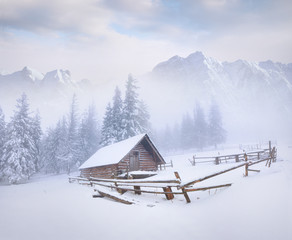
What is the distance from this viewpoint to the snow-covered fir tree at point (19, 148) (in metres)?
28.9

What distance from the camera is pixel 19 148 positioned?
1176 inches

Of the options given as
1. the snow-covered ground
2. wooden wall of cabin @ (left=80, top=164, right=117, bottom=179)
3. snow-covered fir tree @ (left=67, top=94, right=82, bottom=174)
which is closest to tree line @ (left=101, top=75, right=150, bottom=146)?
snow-covered fir tree @ (left=67, top=94, right=82, bottom=174)

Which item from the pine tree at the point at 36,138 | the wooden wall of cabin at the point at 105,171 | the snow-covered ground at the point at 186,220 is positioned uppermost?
the pine tree at the point at 36,138

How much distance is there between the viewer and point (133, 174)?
11.2 m

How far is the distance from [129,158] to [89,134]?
27.0 meters

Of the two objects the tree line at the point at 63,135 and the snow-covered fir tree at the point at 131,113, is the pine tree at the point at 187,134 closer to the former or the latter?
the tree line at the point at 63,135

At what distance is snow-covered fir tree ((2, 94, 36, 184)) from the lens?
1136 inches

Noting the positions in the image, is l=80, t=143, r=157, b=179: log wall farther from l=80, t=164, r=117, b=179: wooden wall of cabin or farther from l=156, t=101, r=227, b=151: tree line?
l=156, t=101, r=227, b=151: tree line

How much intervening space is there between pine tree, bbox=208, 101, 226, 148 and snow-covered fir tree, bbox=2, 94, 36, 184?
52.4m

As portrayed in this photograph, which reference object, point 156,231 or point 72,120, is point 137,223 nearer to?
point 156,231

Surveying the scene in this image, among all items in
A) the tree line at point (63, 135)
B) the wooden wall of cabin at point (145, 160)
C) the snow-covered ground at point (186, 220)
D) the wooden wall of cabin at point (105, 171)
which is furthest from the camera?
the tree line at point (63, 135)

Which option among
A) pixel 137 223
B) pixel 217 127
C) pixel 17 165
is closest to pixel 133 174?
pixel 137 223

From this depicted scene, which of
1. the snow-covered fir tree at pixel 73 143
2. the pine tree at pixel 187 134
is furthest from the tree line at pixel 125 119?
the pine tree at pixel 187 134

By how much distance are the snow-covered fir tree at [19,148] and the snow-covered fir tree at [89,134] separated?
462 inches
